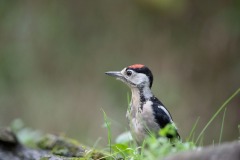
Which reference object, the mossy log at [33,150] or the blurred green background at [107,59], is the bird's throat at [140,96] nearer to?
the mossy log at [33,150]

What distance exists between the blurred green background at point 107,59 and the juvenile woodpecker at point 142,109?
4.39 meters

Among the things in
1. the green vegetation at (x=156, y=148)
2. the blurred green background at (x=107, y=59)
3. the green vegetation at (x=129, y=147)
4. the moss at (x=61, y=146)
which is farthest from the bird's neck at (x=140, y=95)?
the blurred green background at (x=107, y=59)

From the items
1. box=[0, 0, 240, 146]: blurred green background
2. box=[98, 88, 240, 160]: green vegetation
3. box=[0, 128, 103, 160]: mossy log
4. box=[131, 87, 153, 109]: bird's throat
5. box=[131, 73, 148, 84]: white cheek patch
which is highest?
box=[0, 0, 240, 146]: blurred green background

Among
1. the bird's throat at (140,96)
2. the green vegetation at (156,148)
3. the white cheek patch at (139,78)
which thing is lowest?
the green vegetation at (156,148)

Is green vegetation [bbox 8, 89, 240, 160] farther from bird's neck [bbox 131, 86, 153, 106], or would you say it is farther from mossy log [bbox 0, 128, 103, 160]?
bird's neck [bbox 131, 86, 153, 106]

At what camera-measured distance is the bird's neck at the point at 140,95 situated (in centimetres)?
541

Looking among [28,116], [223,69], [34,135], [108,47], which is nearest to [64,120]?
[28,116]

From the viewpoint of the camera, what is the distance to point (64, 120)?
10930 mm

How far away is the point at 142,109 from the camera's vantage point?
17.2 feet

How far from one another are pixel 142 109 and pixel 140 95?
299 mm

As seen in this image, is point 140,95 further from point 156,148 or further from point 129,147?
point 156,148

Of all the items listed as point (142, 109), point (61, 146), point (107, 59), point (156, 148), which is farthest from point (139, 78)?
point (107, 59)

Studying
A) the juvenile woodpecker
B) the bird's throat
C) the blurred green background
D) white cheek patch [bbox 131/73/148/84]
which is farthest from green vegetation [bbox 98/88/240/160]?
the blurred green background

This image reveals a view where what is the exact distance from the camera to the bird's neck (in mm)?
5414
